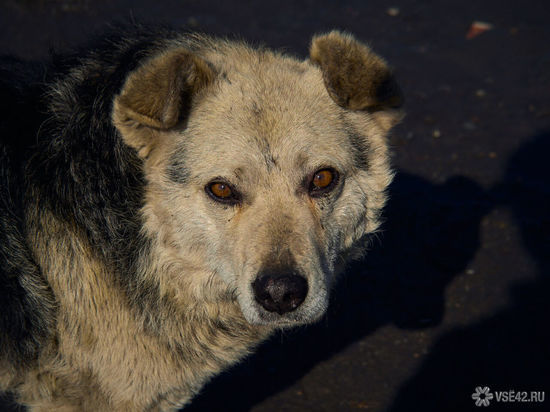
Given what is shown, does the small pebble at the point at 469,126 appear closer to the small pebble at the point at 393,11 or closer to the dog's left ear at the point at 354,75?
the small pebble at the point at 393,11

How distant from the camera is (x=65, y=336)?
10.6 feet

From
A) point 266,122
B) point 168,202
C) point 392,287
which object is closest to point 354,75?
point 266,122

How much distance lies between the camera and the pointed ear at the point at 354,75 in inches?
125

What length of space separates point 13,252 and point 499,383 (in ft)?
11.0

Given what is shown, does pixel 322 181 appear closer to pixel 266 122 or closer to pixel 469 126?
pixel 266 122

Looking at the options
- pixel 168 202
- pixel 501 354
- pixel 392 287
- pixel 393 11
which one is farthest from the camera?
pixel 393 11

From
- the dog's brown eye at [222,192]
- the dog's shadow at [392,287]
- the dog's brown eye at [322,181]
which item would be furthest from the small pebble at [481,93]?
the dog's brown eye at [222,192]

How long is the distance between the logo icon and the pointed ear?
2.32 meters

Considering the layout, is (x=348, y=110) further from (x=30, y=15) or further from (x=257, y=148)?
(x=30, y=15)

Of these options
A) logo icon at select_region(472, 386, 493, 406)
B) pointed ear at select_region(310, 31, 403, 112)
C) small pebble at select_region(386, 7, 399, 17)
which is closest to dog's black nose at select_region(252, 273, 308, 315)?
pointed ear at select_region(310, 31, 403, 112)

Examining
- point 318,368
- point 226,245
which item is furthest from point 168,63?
point 318,368

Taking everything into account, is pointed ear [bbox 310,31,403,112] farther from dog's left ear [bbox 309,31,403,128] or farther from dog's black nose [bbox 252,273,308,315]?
dog's black nose [bbox 252,273,308,315]

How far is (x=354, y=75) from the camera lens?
10.5 feet

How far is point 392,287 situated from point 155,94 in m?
3.02
